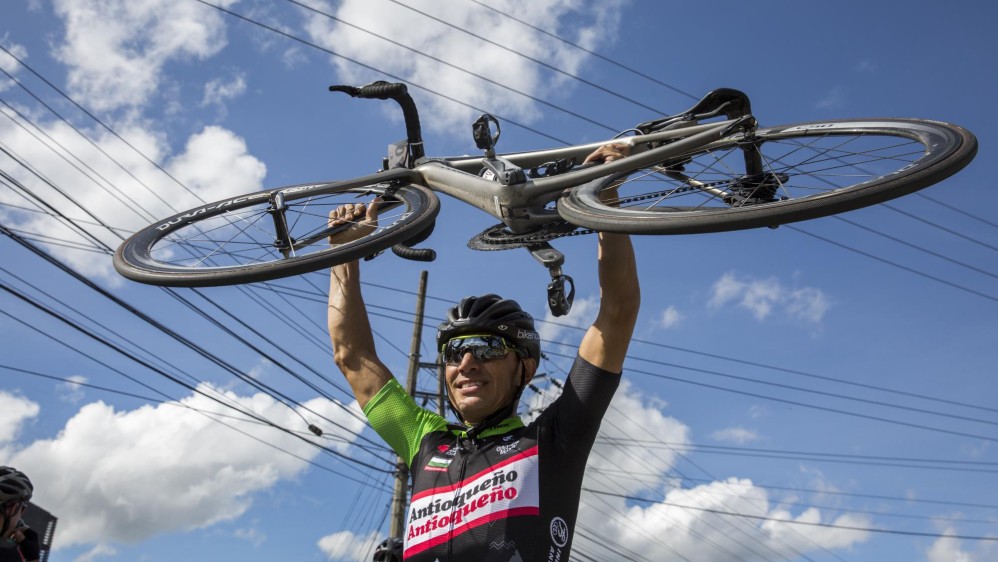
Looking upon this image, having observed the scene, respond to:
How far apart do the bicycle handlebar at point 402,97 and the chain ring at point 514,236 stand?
0.74 m

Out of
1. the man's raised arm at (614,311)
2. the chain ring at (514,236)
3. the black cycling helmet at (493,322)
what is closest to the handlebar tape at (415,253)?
the chain ring at (514,236)

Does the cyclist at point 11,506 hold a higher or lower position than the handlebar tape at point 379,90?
lower

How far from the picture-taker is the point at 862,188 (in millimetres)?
3129

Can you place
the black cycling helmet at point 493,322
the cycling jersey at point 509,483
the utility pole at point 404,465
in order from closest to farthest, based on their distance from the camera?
the cycling jersey at point 509,483, the black cycling helmet at point 493,322, the utility pole at point 404,465

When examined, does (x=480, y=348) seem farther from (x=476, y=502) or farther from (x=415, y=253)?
(x=415, y=253)

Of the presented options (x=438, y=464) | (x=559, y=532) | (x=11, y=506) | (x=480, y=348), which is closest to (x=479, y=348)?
(x=480, y=348)

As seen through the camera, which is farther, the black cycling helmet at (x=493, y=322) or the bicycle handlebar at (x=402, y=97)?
the bicycle handlebar at (x=402, y=97)

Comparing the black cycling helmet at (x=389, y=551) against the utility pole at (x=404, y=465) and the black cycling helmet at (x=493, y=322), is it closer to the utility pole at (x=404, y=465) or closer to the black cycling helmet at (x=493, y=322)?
the black cycling helmet at (x=493, y=322)

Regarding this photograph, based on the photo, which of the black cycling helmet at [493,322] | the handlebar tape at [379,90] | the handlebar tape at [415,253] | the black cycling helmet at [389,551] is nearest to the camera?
the black cycling helmet at [493,322]

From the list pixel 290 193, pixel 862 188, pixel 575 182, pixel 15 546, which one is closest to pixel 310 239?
pixel 290 193

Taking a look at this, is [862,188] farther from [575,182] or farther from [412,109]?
[412,109]

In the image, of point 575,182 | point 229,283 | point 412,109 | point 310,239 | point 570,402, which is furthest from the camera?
point 412,109

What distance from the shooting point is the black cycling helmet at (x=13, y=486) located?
4238mm

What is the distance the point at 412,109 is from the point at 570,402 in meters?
2.76
